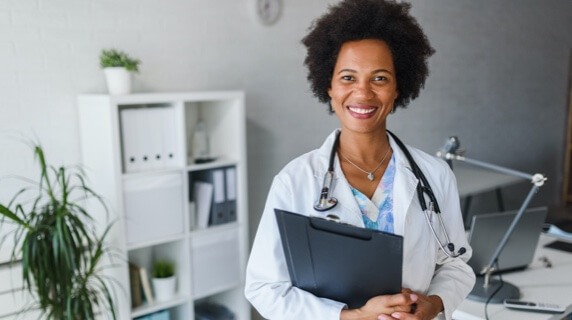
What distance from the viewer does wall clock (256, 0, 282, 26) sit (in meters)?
3.28

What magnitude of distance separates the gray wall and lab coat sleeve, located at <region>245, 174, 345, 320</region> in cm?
168

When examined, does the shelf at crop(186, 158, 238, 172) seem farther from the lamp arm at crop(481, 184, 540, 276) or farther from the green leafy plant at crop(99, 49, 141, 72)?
the lamp arm at crop(481, 184, 540, 276)

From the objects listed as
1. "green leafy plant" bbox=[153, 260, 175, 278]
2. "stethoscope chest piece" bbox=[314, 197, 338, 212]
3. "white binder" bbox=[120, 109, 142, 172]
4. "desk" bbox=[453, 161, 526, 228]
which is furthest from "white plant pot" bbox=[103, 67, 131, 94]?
"desk" bbox=[453, 161, 526, 228]

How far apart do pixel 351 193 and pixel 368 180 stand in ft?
0.32

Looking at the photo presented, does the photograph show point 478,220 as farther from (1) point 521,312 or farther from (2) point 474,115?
(2) point 474,115

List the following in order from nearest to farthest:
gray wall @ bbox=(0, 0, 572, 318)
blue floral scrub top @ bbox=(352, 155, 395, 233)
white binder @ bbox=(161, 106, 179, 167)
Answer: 1. blue floral scrub top @ bbox=(352, 155, 395, 233)
2. gray wall @ bbox=(0, 0, 572, 318)
3. white binder @ bbox=(161, 106, 179, 167)

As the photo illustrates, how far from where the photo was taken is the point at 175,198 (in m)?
2.70

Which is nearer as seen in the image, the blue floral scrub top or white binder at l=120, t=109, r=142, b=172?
the blue floral scrub top

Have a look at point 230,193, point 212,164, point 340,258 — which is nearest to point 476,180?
point 230,193

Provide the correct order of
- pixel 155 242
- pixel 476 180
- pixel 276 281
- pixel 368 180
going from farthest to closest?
pixel 476 180 < pixel 155 242 < pixel 368 180 < pixel 276 281

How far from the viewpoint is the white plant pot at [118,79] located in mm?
2545

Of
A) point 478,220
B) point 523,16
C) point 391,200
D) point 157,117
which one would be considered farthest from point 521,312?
point 523,16

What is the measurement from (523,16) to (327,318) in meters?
5.30

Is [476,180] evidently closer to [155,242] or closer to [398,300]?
[155,242]
